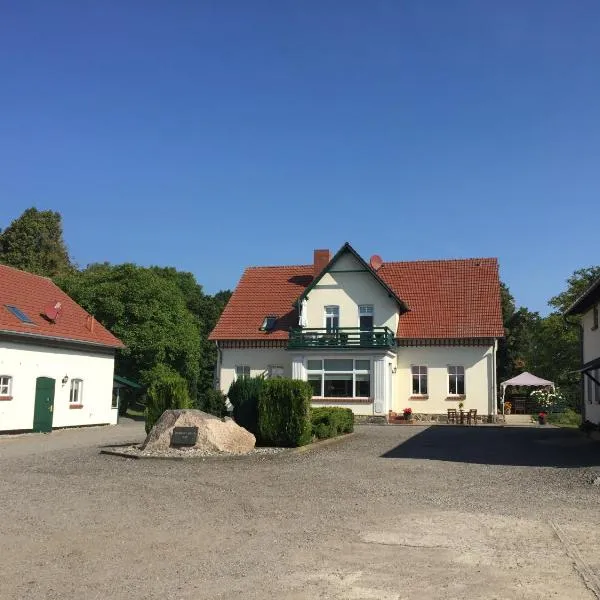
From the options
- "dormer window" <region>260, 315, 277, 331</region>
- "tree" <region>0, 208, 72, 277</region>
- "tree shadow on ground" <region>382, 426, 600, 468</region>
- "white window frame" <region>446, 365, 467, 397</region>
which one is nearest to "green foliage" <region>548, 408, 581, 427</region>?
"white window frame" <region>446, 365, 467, 397</region>

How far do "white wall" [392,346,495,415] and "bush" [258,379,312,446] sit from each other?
17954mm

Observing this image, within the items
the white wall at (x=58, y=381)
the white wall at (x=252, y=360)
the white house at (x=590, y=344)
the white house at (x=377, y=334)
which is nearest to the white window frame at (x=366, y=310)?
the white house at (x=377, y=334)

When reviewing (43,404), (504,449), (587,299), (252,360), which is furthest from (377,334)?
(43,404)

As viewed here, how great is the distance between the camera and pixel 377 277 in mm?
37000

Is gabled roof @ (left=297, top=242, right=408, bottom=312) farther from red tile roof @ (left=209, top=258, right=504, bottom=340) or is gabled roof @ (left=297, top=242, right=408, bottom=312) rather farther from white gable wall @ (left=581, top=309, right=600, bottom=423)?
white gable wall @ (left=581, top=309, right=600, bottom=423)

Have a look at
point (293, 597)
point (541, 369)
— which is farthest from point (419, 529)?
point (541, 369)

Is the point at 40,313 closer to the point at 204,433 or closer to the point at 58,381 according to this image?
the point at 58,381

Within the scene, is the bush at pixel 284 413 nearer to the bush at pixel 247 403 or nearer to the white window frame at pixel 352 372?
the bush at pixel 247 403

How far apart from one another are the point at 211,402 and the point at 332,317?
56.5 ft

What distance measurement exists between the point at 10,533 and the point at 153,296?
3631 cm

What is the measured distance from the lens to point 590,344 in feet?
83.5

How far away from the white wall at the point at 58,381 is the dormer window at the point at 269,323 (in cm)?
953

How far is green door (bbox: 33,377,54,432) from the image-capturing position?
27188 mm

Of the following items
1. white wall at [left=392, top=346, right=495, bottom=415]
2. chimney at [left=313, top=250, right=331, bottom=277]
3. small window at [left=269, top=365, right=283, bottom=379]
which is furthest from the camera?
chimney at [left=313, top=250, right=331, bottom=277]
